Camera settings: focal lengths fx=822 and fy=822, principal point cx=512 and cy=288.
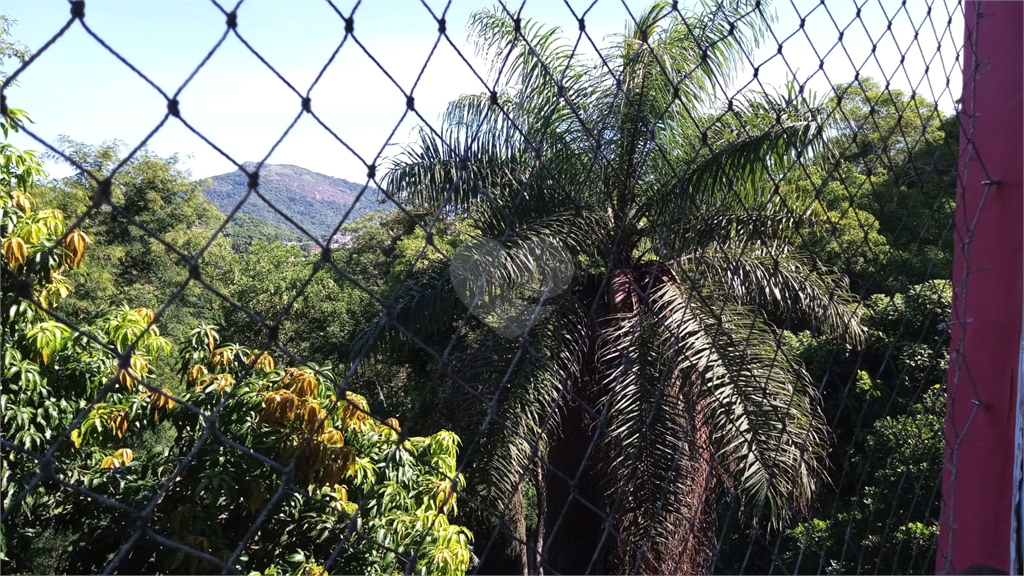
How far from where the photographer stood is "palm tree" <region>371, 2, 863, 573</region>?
3594 mm

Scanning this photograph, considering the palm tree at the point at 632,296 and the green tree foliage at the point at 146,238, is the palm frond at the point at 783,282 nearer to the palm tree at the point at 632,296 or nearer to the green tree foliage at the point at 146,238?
the palm tree at the point at 632,296

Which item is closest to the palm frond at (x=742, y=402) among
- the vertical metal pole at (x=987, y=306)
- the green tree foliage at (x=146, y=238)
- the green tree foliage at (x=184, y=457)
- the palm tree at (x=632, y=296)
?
the palm tree at (x=632, y=296)

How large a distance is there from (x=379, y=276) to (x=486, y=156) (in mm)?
7857

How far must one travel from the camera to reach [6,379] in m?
2.63

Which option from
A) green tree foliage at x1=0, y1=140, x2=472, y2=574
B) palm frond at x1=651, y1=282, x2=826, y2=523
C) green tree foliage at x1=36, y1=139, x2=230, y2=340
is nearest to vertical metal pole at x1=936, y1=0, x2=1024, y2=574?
green tree foliage at x1=0, y1=140, x2=472, y2=574

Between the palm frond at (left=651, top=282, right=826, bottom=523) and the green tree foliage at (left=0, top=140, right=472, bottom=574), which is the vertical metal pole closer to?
the green tree foliage at (left=0, top=140, right=472, bottom=574)

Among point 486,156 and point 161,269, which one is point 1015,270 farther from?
point 161,269

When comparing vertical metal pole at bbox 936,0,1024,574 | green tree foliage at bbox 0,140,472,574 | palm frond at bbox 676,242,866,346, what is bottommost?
green tree foliage at bbox 0,140,472,574

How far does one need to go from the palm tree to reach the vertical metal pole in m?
1.81

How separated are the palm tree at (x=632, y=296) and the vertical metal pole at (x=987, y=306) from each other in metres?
1.81

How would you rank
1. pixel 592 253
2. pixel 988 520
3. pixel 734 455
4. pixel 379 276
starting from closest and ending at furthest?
pixel 988 520
pixel 734 455
pixel 592 253
pixel 379 276

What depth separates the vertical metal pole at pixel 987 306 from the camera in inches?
50.7

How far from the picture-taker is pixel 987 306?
135cm

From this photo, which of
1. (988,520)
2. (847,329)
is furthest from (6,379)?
(847,329)
